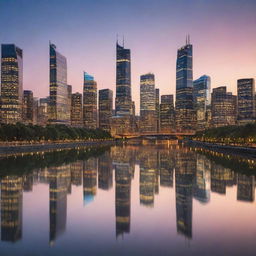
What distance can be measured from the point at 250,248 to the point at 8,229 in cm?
1091

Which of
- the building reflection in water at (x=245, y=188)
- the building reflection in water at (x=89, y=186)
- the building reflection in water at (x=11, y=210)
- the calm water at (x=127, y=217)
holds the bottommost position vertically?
the building reflection in water at (x=89, y=186)

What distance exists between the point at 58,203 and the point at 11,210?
3449mm

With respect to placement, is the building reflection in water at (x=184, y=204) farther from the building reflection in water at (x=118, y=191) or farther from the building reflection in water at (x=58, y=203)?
the building reflection in water at (x=58, y=203)

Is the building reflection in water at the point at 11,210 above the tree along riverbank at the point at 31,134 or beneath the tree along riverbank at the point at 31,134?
beneath

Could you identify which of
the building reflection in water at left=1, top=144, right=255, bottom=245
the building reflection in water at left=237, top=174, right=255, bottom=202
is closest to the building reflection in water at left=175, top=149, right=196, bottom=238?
the building reflection in water at left=1, top=144, right=255, bottom=245

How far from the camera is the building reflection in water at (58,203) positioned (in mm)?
15494

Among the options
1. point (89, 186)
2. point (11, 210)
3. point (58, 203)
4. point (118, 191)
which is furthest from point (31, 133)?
point (11, 210)

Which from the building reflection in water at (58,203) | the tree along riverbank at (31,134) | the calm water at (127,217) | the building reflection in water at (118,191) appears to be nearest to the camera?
the calm water at (127,217)

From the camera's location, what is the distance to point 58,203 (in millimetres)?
21641

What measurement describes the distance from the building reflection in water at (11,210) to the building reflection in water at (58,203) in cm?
161

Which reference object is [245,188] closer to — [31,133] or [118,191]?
[118,191]

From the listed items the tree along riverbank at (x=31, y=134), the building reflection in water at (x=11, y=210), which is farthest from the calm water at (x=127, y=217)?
the tree along riverbank at (x=31, y=134)

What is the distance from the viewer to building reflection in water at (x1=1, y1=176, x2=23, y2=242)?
14.6 metres

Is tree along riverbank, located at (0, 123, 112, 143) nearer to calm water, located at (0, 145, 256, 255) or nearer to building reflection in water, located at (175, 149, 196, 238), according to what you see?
calm water, located at (0, 145, 256, 255)
